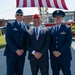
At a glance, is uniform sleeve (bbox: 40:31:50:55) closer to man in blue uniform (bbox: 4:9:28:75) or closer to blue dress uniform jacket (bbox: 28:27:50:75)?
blue dress uniform jacket (bbox: 28:27:50:75)

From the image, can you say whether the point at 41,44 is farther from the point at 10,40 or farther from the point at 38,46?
the point at 10,40

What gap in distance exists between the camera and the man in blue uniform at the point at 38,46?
5355 millimetres

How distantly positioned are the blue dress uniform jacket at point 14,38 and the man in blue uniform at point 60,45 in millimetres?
614

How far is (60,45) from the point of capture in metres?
5.44

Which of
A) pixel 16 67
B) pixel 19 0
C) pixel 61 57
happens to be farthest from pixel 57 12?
pixel 19 0

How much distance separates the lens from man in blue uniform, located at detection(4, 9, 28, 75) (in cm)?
556

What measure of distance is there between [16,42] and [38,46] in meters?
0.53

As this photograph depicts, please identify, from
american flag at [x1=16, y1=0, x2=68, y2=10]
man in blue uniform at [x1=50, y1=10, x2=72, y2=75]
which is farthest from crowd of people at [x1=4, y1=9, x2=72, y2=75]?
american flag at [x1=16, y1=0, x2=68, y2=10]

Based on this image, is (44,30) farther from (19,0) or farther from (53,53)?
(19,0)

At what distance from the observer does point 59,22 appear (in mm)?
5441

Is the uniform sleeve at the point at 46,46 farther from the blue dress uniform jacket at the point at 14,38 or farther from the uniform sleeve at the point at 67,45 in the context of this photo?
the blue dress uniform jacket at the point at 14,38

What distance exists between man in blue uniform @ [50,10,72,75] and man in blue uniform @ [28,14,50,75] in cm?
17

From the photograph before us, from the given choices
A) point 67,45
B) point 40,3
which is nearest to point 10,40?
point 67,45

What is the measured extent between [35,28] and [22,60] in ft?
2.51
